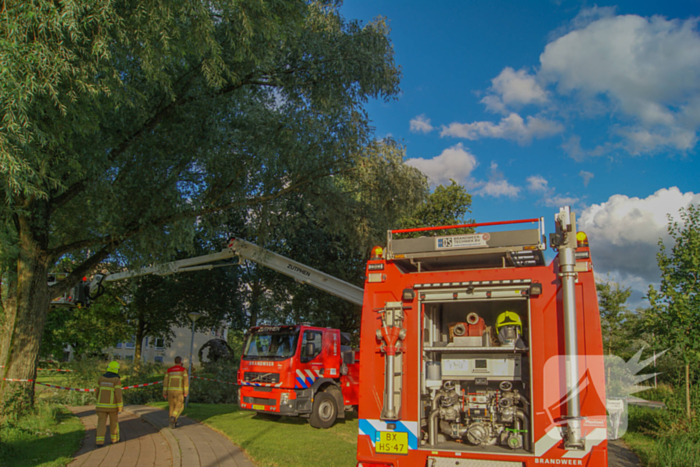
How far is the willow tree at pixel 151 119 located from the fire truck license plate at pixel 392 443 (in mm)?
5620

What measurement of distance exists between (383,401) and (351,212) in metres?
9.46

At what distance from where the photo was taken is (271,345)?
45.1 feet

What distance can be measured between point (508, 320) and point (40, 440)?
898 cm

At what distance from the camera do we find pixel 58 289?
450 inches

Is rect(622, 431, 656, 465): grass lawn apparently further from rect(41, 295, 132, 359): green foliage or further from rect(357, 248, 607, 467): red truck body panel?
rect(41, 295, 132, 359): green foliage

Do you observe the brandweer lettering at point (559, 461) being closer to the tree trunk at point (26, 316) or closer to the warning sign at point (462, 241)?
the warning sign at point (462, 241)

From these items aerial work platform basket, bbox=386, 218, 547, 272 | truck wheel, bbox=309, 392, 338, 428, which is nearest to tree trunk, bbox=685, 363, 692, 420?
aerial work platform basket, bbox=386, 218, 547, 272

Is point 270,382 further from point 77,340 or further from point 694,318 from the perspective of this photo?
point 77,340

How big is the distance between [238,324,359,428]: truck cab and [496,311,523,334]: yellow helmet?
7.60 metres

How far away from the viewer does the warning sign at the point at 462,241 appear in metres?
5.70

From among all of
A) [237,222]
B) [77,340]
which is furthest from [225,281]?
[77,340]

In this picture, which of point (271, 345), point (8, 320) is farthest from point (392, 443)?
point (8, 320)

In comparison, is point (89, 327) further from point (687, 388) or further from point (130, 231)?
point (687, 388)

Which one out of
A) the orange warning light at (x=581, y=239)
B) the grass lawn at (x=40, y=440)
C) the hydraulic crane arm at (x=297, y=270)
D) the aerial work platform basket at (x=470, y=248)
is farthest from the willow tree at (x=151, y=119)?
the orange warning light at (x=581, y=239)
